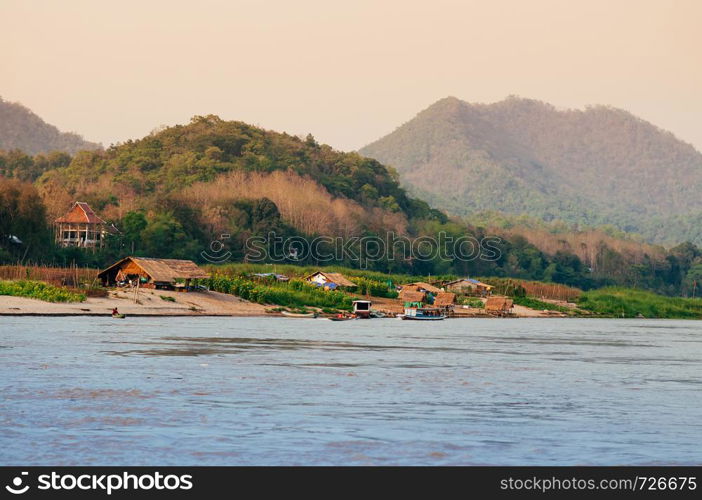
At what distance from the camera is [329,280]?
108 metres

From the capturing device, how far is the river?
20.8 meters

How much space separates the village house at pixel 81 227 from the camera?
112500 mm

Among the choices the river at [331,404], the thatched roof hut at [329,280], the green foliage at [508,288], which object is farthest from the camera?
the green foliage at [508,288]

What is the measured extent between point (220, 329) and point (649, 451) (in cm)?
4575

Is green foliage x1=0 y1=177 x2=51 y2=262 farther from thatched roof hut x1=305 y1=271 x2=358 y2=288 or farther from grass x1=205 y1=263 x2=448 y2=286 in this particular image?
thatched roof hut x1=305 y1=271 x2=358 y2=288

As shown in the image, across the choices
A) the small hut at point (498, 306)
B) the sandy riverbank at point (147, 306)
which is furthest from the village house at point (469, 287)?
the sandy riverbank at point (147, 306)

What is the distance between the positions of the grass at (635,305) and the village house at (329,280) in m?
39.6

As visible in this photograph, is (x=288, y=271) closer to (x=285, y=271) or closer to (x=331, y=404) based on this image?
(x=285, y=271)

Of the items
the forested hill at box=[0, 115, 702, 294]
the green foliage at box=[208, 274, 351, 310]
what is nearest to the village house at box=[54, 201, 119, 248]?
the forested hill at box=[0, 115, 702, 294]

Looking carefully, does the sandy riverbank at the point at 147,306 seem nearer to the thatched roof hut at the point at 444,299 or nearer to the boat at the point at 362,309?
the boat at the point at 362,309

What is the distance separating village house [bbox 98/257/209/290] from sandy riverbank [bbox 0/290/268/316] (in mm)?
1160

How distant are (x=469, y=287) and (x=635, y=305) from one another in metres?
25.8
